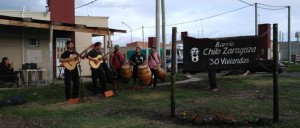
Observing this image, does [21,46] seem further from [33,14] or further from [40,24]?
[40,24]

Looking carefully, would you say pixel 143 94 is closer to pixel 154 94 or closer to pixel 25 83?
pixel 154 94

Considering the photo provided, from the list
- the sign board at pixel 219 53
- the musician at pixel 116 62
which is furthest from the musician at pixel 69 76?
the sign board at pixel 219 53

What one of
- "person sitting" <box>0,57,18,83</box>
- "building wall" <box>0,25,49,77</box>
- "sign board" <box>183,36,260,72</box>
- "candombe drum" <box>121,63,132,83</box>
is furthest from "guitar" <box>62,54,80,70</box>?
"building wall" <box>0,25,49,77</box>

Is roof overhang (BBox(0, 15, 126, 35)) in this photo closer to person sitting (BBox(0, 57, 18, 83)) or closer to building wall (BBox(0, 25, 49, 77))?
person sitting (BBox(0, 57, 18, 83))

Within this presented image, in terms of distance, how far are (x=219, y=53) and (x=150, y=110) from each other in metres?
2.13

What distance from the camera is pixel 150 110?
10047 mm

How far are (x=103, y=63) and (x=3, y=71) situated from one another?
446 cm

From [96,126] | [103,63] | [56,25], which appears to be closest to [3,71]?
[56,25]

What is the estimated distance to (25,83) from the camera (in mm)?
16719

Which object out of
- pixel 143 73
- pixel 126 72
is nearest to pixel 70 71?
pixel 126 72

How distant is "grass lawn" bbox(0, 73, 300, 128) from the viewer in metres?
8.39

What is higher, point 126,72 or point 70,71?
point 70,71

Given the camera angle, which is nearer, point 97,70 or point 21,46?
point 97,70

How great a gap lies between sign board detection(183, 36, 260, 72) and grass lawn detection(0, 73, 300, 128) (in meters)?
1.05
